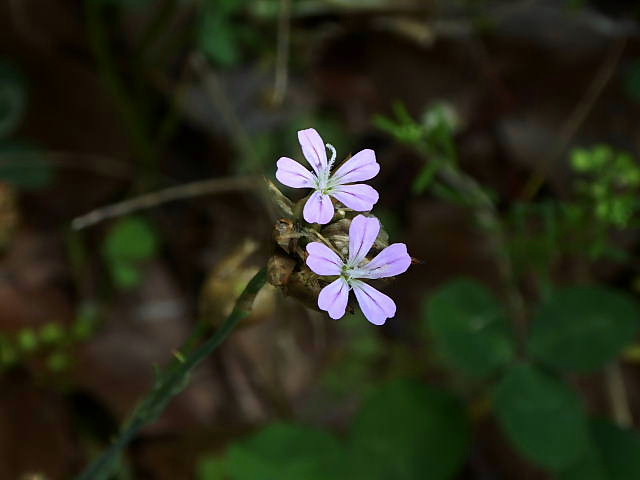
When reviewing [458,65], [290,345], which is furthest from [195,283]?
[458,65]

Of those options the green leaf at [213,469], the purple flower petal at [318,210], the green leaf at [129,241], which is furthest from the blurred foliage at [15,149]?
the purple flower petal at [318,210]

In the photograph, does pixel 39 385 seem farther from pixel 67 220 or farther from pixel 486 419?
pixel 486 419

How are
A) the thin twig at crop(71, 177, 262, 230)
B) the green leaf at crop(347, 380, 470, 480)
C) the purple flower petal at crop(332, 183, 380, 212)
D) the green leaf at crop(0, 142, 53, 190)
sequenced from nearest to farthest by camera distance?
the purple flower petal at crop(332, 183, 380, 212) → the green leaf at crop(347, 380, 470, 480) → the green leaf at crop(0, 142, 53, 190) → the thin twig at crop(71, 177, 262, 230)

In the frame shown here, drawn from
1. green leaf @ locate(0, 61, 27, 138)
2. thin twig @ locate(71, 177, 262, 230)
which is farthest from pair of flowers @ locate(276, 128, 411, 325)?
green leaf @ locate(0, 61, 27, 138)

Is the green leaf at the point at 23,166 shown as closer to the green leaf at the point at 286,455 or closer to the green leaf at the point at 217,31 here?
the green leaf at the point at 217,31

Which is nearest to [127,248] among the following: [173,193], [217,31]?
[173,193]

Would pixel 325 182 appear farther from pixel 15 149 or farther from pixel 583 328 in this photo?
pixel 15 149

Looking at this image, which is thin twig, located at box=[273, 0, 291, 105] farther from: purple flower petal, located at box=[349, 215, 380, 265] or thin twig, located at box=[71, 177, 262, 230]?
purple flower petal, located at box=[349, 215, 380, 265]
